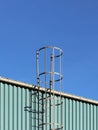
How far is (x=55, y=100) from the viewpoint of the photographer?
59.7 ft

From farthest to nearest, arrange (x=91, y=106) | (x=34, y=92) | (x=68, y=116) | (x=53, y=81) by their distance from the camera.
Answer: (x=91, y=106), (x=68, y=116), (x=34, y=92), (x=53, y=81)

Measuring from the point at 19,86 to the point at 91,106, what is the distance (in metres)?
4.58

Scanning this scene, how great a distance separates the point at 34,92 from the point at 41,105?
591mm

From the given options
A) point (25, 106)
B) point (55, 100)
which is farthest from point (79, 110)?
point (25, 106)

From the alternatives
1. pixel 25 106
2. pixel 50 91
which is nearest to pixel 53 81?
pixel 50 91

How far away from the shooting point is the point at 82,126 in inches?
789

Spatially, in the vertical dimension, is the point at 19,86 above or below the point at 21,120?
above

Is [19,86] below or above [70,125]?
above

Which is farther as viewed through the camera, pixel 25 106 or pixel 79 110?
pixel 79 110

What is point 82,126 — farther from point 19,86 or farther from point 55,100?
point 19,86

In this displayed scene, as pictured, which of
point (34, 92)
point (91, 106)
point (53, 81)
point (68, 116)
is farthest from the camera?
Result: point (91, 106)

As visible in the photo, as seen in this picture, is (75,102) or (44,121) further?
(75,102)

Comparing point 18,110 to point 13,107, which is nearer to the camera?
point 13,107

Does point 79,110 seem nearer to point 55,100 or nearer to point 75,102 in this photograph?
point 75,102
